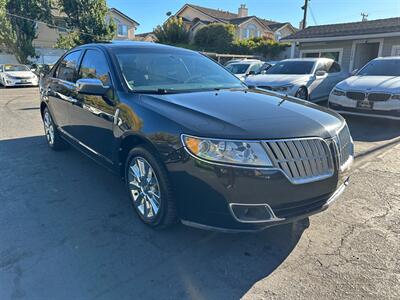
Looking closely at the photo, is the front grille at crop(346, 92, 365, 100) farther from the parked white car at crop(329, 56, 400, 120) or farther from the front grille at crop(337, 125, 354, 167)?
the front grille at crop(337, 125, 354, 167)

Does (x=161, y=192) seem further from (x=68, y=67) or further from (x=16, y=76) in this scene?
(x=16, y=76)

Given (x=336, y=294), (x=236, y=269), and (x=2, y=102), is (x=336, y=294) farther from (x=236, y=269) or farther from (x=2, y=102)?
(x=2, y=102)

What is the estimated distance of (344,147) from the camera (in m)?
2.84

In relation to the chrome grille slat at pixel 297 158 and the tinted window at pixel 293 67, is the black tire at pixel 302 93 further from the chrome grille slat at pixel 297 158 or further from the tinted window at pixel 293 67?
the chrome grille slat at pixel 297 158

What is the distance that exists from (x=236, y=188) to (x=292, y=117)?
2.72 feet

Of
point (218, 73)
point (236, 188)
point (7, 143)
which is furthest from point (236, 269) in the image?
point (7, 143)

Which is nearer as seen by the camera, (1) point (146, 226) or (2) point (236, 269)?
(2) point (236, 269)

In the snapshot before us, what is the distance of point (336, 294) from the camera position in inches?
86.8

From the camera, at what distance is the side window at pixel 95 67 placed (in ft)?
11.3

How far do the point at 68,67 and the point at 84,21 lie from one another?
85.9 ft

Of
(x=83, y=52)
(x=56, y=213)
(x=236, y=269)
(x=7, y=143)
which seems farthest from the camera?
(x=7, y=143)

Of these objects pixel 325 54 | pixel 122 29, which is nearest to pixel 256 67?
pixel 325 54

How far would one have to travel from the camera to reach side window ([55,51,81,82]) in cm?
429

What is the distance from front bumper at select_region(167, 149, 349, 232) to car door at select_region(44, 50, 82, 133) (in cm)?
237
